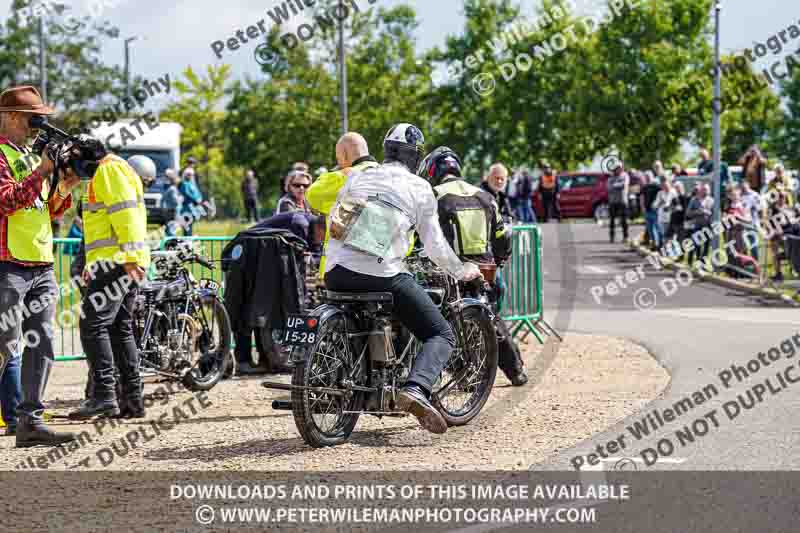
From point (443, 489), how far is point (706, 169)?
2267 centimetres

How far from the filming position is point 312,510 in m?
5.78

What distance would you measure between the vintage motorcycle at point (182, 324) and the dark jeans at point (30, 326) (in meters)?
1.73

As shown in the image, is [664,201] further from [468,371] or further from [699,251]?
[468,371]

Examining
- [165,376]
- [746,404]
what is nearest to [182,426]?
[165,376]

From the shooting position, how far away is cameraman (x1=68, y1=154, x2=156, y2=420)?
833cm

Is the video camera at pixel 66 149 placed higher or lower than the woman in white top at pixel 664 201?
higher

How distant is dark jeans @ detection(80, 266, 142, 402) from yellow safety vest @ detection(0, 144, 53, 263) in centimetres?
51

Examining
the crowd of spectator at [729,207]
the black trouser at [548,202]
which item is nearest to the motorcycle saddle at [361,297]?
the crowd of spectator at [729,207]

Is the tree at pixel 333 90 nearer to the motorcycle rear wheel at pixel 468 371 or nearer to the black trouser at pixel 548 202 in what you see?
the black trouser at pixel 548 202

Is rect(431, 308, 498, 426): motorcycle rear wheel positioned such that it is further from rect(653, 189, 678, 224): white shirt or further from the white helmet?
rect(653, 189, 678, 224): white shirt

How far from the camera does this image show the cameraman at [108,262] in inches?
328

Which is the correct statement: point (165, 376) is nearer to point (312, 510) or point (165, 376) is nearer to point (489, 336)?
point (489, 336)

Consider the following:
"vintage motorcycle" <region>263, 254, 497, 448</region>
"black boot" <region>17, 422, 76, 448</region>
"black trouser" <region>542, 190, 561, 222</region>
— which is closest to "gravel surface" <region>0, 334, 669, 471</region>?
"black boot" <region>17, 422, 76, 448</region>

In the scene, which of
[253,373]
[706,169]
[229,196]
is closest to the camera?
[253,373]
